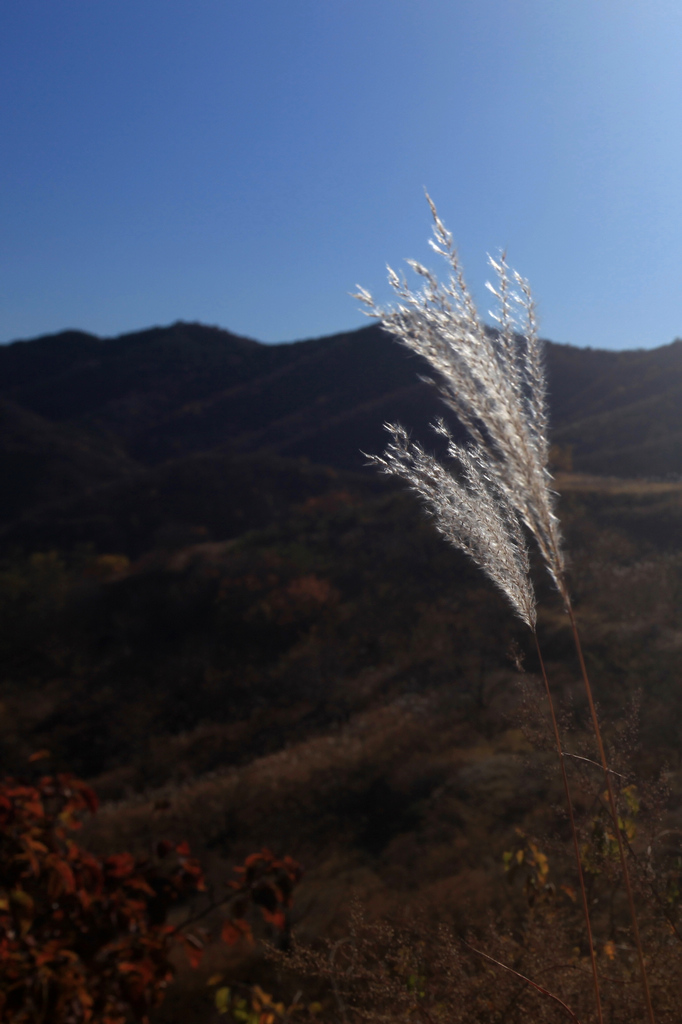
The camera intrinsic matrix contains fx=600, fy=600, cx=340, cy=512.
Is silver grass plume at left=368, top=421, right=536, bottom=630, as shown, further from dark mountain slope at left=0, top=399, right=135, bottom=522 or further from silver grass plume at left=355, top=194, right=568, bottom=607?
dark mountain slope at left=0, top=399, right=135, bottom=522

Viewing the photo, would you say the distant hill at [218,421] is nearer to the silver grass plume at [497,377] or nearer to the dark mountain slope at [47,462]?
the dark mountain slope at [47,462]

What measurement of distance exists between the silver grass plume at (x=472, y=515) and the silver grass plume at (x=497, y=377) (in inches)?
2.5

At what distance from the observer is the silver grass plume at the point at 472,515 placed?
51.9 inches

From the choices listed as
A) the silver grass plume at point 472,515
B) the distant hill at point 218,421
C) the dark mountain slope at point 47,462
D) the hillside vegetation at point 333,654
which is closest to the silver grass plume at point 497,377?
the silver grass plume at point 472,515

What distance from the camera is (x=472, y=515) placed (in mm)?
1373

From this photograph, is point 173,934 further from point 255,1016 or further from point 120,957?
point 255,1016

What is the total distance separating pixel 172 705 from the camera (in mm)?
14203

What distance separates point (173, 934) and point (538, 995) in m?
1.30

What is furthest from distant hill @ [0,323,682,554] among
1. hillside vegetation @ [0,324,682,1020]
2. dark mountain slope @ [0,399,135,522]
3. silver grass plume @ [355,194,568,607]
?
silver grass plume @ [355,194,568,607]

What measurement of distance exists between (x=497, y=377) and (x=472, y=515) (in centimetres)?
33

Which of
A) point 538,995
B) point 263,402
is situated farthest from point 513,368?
point 263,402

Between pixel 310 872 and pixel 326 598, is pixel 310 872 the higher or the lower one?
the lower one

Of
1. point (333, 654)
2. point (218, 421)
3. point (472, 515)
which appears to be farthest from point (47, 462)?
point (472, 515)

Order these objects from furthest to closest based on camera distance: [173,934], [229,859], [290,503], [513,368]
A: [290,503]
[229,859]
[173,934]
[513,368]
